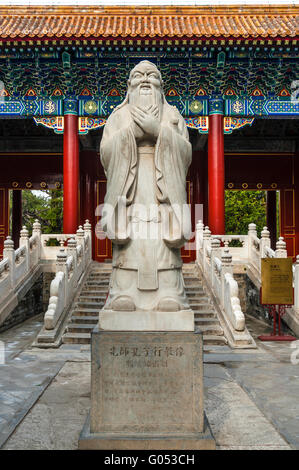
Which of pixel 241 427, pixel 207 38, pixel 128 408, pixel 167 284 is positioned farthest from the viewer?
pixel 207 38

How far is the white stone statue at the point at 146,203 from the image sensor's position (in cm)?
351

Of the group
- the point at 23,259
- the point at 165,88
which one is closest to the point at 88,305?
the point at 23,259

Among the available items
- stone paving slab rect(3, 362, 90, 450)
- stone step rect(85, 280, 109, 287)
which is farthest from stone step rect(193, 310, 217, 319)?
stone paving slab rect(3, 362, 90, 450)

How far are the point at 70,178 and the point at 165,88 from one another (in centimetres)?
387

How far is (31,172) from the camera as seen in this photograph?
15469mm

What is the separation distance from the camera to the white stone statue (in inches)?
138

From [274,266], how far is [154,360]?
5356mm

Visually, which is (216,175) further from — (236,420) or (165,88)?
(236,420)

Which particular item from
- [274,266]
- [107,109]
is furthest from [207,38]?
[274,266]

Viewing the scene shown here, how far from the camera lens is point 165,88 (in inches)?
486

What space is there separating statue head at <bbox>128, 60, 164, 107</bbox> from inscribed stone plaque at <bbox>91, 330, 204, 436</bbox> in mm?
1991

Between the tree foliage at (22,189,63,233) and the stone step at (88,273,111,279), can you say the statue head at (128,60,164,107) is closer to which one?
the stone step at (88,273,111,279)

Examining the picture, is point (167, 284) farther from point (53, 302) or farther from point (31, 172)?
point (31, 172)

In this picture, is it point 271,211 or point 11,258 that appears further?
point 271,211
